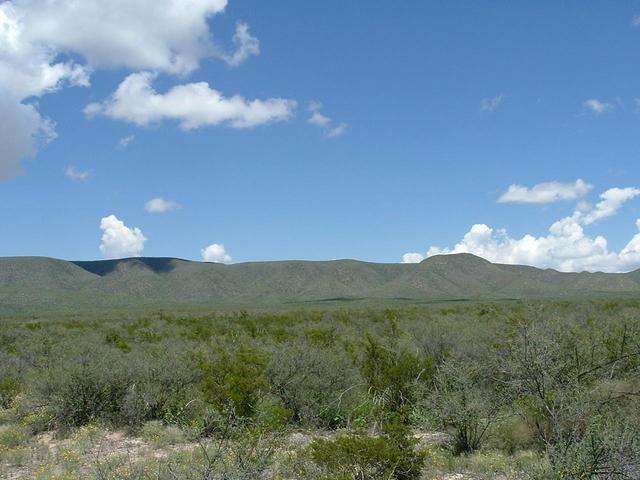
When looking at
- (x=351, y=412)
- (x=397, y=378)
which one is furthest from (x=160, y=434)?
(x=397, y=378)

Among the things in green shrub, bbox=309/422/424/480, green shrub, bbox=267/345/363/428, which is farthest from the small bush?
green shrub, bbox=309/422/424/480

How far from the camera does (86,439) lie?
488 inches

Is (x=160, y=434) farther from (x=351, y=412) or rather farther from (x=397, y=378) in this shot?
(x=397, y=378)

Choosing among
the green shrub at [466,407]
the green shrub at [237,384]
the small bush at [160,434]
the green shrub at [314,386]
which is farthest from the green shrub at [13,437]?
the green shrub at [466,407]

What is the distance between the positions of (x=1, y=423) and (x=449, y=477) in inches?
450

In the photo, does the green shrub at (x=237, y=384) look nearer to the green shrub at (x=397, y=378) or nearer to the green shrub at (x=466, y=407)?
the green shrub at (x=397, y=378)

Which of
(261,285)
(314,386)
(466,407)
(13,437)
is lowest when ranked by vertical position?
(13,437)

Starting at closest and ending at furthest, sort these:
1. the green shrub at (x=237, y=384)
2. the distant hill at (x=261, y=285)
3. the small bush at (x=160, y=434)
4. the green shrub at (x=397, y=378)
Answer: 1. the small bush at (x=160, y=434)
2. the green shrub at (x=237, y=384)
3. the green shrub at (x=397, y=378)
4. the distant hill at (x=261, y=285)

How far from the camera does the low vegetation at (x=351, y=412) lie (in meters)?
7.38

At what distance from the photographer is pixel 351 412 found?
12.5 meters

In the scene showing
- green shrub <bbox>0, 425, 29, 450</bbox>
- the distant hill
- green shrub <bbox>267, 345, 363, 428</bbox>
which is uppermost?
the distant hill

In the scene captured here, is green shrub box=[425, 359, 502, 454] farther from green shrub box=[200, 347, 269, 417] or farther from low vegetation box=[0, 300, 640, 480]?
green shrub box=[200, 347, 269, 417]

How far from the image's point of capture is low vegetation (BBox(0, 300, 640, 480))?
738 centimetres

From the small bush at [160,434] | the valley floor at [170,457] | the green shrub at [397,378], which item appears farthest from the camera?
the green shrub at [397,378]
